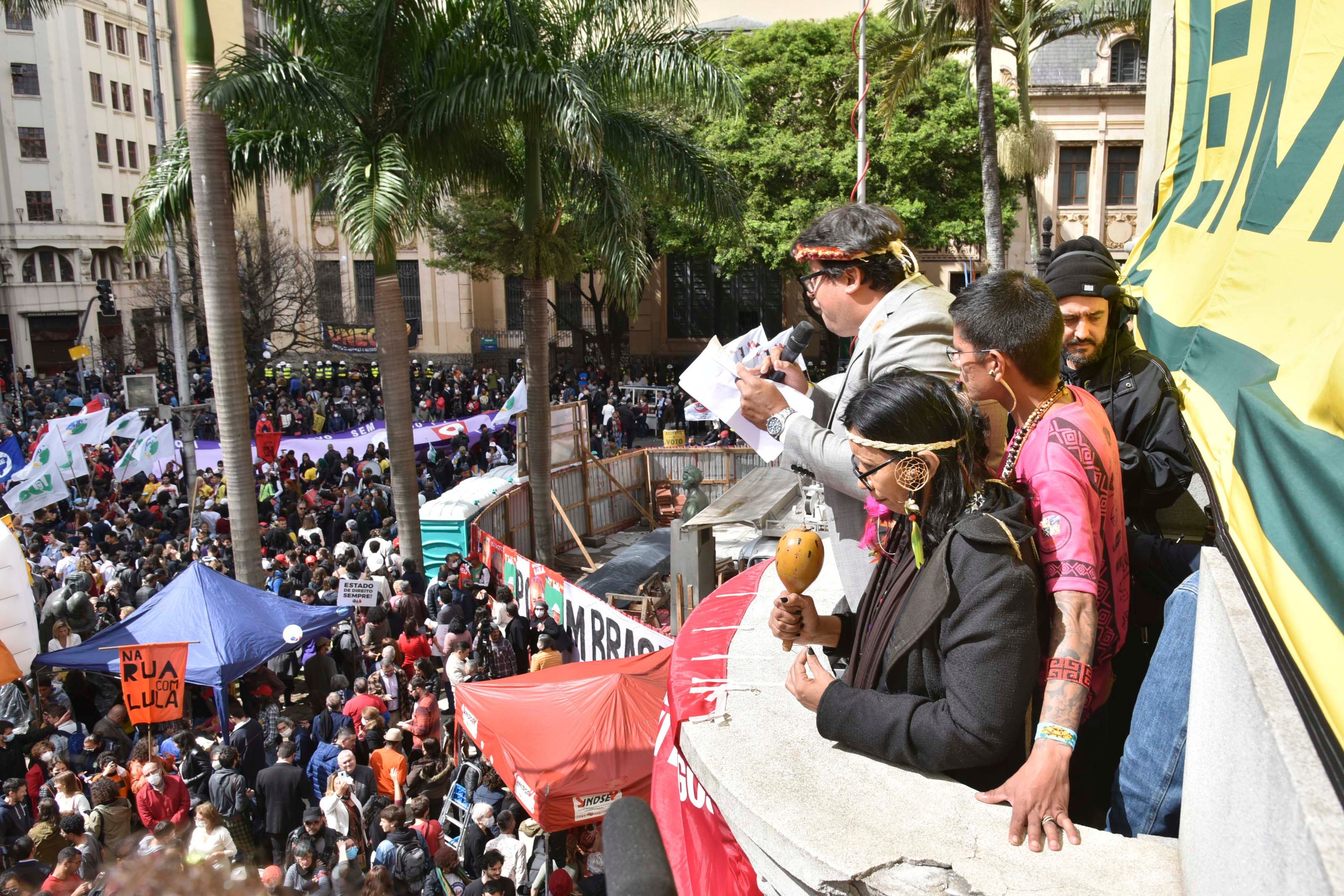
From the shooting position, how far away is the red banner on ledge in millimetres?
2730

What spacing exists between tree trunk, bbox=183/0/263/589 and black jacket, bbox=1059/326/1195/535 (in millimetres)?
10144

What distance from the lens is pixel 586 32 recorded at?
15.0 metres

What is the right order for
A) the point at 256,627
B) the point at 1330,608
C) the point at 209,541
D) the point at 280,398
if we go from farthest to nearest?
the point at 280,398
the point at 209,541
the point at 256,627
the point at 1330,608

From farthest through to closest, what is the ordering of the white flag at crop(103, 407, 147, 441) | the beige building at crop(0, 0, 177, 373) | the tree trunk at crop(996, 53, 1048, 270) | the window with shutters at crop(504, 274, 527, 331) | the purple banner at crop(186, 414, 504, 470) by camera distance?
1. the window with shutters at crop(504, 274, 527, 331)
2. the beige building at crop(0, 0, 177, 373)
3. the purple banner at crop(186, 414, 504, 470)
4. the white flag at crop(103, 407, 147, 441)
5. the tree trunk at crop(996, 53, 1048, 270)

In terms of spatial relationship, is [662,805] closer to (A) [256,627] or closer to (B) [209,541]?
(A) [256,627]

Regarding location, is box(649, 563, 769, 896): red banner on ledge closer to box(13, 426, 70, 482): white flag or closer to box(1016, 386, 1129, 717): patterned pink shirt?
box(1016, 386, 1129, 717): patterned pink shirt

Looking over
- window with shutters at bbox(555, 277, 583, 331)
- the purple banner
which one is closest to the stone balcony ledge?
the purple banner

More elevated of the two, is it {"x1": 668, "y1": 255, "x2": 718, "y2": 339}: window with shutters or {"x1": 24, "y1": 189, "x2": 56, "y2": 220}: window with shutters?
{"x1": 24, "y1": 189, "x2": 56, "y2": 220}: window with shutters

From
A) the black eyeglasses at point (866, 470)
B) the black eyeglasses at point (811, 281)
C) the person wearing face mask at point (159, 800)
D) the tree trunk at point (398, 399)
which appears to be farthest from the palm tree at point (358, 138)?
the black eyeglasses at point (866, 470)

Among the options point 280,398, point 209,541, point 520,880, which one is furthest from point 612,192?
point 280,398

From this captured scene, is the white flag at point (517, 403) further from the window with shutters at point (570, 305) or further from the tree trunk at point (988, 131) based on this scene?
the window with shutters at point (570, 305)

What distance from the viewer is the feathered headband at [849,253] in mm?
3162

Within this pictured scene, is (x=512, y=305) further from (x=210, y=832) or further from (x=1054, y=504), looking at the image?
(x=1054, y=504)

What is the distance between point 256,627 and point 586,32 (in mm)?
9190
